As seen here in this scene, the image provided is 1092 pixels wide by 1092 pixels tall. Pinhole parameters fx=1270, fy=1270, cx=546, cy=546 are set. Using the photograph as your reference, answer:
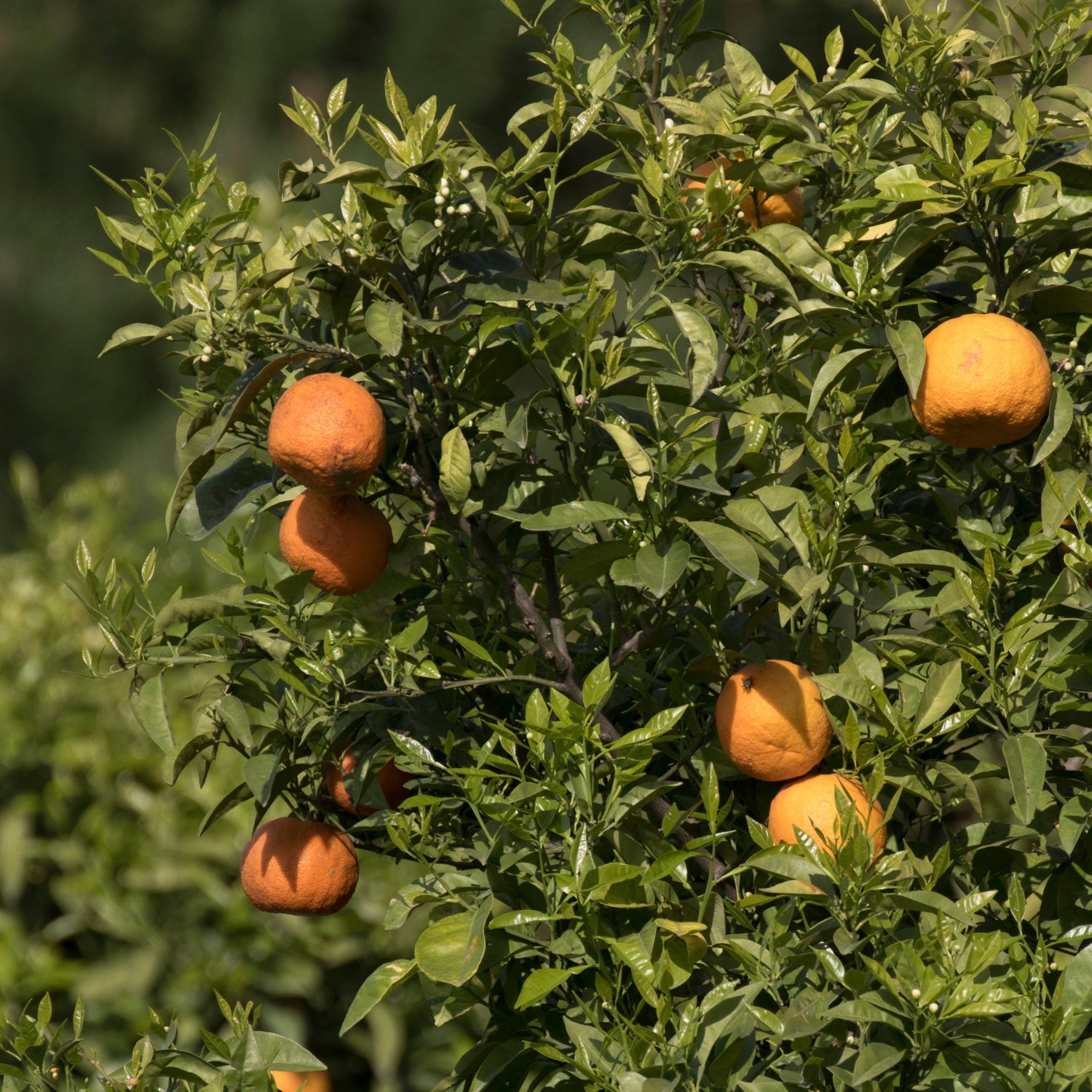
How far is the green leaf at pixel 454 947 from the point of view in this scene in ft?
2.73

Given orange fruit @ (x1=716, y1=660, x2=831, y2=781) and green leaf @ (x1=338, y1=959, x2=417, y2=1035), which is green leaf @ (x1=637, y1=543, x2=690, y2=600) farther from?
green leaf @ (x1=338, y1=959, x2=417, y2=1035)

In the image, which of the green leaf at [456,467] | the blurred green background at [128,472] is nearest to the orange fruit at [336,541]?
the green leaf at [456,467]

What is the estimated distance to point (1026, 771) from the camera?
865mm

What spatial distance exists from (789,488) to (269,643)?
424 mm

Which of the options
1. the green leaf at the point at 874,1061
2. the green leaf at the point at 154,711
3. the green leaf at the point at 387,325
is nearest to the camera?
the green leaf at the point at 874,1061

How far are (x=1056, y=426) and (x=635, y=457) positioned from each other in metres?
0.35

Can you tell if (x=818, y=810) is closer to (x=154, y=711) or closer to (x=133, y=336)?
(x=154, y=711)

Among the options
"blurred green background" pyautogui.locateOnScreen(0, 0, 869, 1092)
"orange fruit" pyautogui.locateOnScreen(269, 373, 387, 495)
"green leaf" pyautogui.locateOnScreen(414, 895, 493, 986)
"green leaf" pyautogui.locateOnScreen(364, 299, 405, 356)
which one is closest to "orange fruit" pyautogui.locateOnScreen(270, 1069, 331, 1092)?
"blurred green background" pyautogui.locateOnScreen(0, 0, 869, 1092)

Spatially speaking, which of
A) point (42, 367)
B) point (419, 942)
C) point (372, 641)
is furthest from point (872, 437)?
point (42, 367)

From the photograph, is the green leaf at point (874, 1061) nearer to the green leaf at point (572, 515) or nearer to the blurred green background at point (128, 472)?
the green leaf at point (572, 515)

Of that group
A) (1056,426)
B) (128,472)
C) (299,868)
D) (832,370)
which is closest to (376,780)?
(299,868)

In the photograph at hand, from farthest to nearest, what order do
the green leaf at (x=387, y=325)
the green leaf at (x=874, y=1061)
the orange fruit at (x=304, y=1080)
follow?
the orange fruit at (x=304, y=1080)
the green leaf at (x=387, y=325)
the green leaf at (x=874, y=1061)

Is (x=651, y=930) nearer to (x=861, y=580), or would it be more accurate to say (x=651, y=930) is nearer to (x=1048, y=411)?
(x=861, y=580)

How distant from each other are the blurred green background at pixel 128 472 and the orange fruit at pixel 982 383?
48.6 inches
